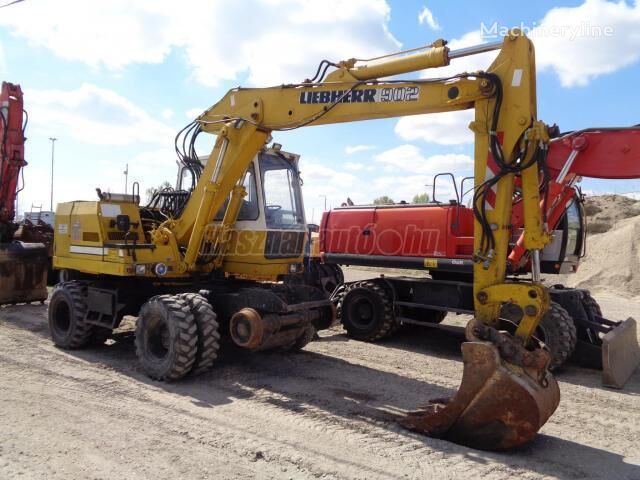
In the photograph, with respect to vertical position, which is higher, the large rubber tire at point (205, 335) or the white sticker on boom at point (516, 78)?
the white sticker on boom at point (516, 78)

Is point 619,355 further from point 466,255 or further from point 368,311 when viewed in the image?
point 368,311

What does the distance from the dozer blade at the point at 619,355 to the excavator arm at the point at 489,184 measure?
8.09 ft

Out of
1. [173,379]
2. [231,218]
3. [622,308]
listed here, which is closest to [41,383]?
[173,379]

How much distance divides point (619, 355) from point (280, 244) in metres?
4.73

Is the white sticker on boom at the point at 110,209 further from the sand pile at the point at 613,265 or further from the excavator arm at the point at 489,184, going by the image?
the sand pile at the point at 613,265

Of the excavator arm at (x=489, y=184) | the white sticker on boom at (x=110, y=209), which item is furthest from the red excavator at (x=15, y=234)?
the excavator arm at (x=489, y=184)

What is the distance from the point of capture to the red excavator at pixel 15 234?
1048cm

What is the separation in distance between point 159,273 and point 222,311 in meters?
0.98

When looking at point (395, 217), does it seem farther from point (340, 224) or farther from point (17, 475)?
point (17, 475)

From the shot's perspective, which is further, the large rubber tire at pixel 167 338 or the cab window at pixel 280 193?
the cab window at pixel 280 193

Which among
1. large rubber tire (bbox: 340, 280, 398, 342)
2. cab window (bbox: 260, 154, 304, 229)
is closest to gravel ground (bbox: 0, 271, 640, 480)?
large rubber tire (bbox: 340, 280, 398, 342)

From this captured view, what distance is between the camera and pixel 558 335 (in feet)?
23.3

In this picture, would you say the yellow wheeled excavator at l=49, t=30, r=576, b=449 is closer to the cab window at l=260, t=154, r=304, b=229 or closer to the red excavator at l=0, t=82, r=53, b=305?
the cab window at l=260, t=154, r=304, b=229

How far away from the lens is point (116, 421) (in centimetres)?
483
